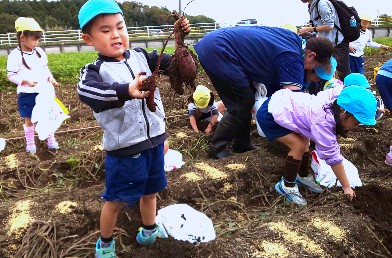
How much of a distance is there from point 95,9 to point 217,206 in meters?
1.77

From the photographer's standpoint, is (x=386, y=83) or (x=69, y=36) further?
(x=69, y=36)

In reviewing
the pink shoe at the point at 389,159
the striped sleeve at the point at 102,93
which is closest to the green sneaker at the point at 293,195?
the pink shoe at the point at 389,159

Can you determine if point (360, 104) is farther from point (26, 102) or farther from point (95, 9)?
point (26, 102)

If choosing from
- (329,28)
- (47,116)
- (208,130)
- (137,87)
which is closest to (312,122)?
(137,87)

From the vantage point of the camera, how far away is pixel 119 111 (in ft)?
6.46

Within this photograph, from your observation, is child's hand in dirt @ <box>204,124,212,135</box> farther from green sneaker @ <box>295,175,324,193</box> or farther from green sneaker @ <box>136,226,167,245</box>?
green sneaker @ <box>136,226,167,245</box>

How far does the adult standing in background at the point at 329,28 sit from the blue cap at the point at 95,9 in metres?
3.10

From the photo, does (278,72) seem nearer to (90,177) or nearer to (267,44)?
(267,44)

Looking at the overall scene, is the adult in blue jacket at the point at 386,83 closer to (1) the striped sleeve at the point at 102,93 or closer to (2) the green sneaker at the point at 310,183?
(2) the green sneaker at the point at 310,183

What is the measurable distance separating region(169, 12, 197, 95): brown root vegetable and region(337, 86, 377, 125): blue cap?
1.06 meters

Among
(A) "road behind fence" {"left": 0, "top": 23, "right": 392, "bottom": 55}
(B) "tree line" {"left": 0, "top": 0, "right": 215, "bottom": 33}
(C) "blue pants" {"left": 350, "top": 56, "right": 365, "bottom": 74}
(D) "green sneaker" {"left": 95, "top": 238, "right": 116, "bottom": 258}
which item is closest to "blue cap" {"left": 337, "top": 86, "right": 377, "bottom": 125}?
(D) "green sneaker" {"left": 95, "top": 238, "right": 116, "bottom": 258}

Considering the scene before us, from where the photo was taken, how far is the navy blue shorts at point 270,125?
3.02 metres

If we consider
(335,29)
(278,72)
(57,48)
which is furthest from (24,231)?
(57,48)

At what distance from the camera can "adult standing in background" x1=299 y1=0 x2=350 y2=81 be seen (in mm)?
4566
